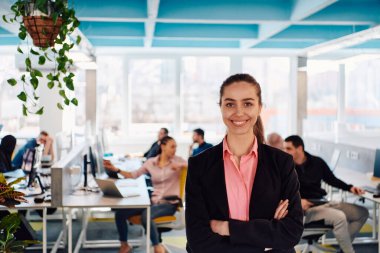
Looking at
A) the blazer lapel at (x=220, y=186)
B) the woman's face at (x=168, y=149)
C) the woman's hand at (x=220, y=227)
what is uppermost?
the blazer lapel at (x=220, y=186)

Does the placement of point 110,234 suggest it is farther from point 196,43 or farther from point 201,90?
point 201,90

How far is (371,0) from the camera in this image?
20.6 ft

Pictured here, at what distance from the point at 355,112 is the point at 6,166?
5909 mm

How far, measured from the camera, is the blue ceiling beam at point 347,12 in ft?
20.4

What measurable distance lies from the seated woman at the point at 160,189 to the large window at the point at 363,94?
365 cm

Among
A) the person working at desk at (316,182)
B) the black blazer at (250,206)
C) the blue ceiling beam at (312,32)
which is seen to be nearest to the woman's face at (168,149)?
the person working at desk at (316,182)

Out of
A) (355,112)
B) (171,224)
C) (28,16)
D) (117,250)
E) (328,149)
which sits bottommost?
(117,250)

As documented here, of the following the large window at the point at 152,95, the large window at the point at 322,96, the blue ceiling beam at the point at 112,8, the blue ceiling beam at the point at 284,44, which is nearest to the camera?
the blue ceiling beam at the point at 112,8

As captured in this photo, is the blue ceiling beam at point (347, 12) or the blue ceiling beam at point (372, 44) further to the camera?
the blue ceiling beam at point (372, 44)

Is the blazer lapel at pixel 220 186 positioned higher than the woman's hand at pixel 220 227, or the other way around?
the blazer lapel at pixel 220 186

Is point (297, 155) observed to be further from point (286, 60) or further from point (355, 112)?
point (286, 60)

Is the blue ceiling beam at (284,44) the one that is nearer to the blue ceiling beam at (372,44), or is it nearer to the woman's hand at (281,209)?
the blue ceiling beam at (372,44)

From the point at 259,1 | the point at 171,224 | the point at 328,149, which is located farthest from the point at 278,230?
the point at 328,149

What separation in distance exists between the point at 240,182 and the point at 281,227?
0.76 feet
